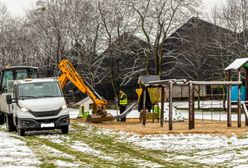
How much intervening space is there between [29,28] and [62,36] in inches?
407

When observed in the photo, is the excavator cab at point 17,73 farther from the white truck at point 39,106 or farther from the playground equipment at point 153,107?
the white truck at point 39,106

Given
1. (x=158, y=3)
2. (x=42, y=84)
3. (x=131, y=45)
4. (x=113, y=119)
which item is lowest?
(x=113, y=119)

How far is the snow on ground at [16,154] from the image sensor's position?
13127 millimetres

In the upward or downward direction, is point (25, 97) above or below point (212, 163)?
above

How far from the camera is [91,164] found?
13.0m

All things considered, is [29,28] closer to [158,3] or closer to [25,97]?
[158,3]

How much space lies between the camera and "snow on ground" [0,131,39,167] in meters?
13.1

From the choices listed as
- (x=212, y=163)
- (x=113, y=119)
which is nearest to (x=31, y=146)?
(x=212, y=163)

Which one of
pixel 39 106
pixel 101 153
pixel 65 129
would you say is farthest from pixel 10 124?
pixel 101 153

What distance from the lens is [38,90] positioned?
22109mm

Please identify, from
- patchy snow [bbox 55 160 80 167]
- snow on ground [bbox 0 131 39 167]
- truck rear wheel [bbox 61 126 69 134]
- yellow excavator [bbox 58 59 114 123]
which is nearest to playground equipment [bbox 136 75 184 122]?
yellow excavator [bbox 58 59 114 123]

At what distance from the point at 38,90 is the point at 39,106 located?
143 centimetres

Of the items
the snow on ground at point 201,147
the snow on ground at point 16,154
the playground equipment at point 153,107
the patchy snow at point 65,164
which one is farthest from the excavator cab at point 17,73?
the patchy snow at point 65,164

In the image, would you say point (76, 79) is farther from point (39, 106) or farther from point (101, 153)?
point (101, 153)
